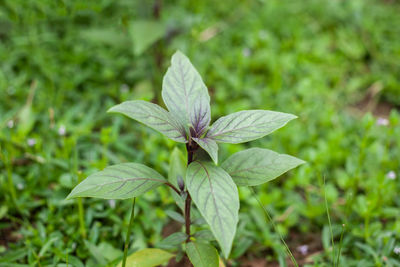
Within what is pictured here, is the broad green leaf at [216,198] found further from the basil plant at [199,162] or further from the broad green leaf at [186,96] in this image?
the broad green leaf at [186,96]

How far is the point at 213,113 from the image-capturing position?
271 cm

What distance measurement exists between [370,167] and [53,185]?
194cm

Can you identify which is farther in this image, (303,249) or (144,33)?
(144,33)

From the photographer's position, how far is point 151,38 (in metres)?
2.54

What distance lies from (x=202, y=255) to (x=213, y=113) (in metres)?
1.48

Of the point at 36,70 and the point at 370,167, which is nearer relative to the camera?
the point at 370,167

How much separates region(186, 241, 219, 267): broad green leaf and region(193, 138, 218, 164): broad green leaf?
1.36ft

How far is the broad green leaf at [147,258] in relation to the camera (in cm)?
147

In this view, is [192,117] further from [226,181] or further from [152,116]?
[226,181]

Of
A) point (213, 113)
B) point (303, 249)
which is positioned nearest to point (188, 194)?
point (303, 249)

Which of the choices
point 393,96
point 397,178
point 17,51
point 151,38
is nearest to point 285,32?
point 393,96

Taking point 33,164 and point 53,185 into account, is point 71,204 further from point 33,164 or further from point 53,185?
point 33,164

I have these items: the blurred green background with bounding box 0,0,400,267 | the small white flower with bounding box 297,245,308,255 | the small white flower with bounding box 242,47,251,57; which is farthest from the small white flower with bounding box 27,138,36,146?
the small white flower with bounding box 242,47,251,57

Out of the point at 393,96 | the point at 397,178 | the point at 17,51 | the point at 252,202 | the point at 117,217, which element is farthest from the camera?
the point at 393,96
